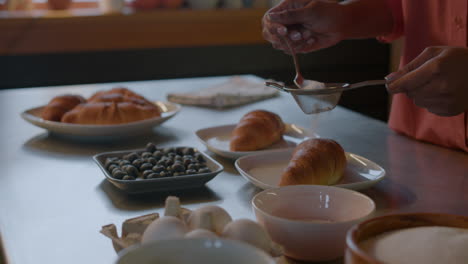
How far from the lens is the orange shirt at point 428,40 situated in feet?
4.35

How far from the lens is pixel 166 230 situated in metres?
0.62

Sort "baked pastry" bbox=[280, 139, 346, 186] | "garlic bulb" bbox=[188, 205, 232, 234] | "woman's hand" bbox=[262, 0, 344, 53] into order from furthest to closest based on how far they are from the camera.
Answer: "woman's hand" bbox=[262, 0, 344, 53] < "baked pastry" bbox=[280, 139, 346, 186] < "garlic bulb" bbox=[188, 205, 232, 234]

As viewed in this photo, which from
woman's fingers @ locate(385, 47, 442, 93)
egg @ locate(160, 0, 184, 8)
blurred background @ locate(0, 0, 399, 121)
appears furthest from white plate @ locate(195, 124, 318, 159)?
egg @ locate(160, 0, 184, 8)

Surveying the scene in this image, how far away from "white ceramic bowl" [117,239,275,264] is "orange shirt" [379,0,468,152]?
2.82 ft

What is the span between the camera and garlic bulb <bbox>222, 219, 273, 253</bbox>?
626 millimetres

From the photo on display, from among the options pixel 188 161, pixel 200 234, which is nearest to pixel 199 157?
pixel 188 161

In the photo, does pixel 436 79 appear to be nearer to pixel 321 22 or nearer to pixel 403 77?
pixel 403 77

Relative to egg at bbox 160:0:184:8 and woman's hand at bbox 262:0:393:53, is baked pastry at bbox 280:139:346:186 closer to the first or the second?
woman's hand at bbox 262:0:393:53

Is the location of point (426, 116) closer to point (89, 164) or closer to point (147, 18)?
point (89, 164)

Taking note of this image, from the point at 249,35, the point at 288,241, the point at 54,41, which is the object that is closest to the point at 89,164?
the point at 288,241

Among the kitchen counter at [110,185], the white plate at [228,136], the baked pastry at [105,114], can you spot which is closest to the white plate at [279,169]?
the kitchen counter at [110,185]

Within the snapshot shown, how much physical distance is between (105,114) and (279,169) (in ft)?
1.63

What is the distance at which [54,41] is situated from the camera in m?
3.10

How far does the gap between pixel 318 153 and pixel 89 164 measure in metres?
0.48
